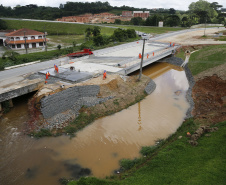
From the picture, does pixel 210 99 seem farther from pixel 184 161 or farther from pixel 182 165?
pixel 182 165

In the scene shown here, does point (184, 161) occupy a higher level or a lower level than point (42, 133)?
higher

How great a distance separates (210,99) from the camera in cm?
2197

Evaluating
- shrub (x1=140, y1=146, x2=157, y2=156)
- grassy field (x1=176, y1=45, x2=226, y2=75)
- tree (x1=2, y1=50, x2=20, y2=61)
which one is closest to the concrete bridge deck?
tree (x1=2, y1=50, x2=20, y2=61)

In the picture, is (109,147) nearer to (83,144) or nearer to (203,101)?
(83,144)

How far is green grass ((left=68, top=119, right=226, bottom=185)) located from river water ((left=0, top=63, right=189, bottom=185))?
1.93 meters

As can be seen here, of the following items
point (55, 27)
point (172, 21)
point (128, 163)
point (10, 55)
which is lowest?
point (128, 163)

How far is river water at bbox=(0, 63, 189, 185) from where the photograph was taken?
13234mm

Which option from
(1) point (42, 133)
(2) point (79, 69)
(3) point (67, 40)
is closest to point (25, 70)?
(2) point (79, 69)

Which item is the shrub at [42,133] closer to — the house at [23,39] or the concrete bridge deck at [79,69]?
the concrete bridge deck at [79,69]

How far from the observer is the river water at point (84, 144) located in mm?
13234

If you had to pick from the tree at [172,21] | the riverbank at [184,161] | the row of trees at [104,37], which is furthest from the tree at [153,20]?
the riverbank at [184,161]

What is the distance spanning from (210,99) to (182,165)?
1265 cm

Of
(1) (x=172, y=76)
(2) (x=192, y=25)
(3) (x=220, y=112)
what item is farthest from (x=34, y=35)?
(2) (x=192, y=25)

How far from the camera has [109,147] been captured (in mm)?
15609
